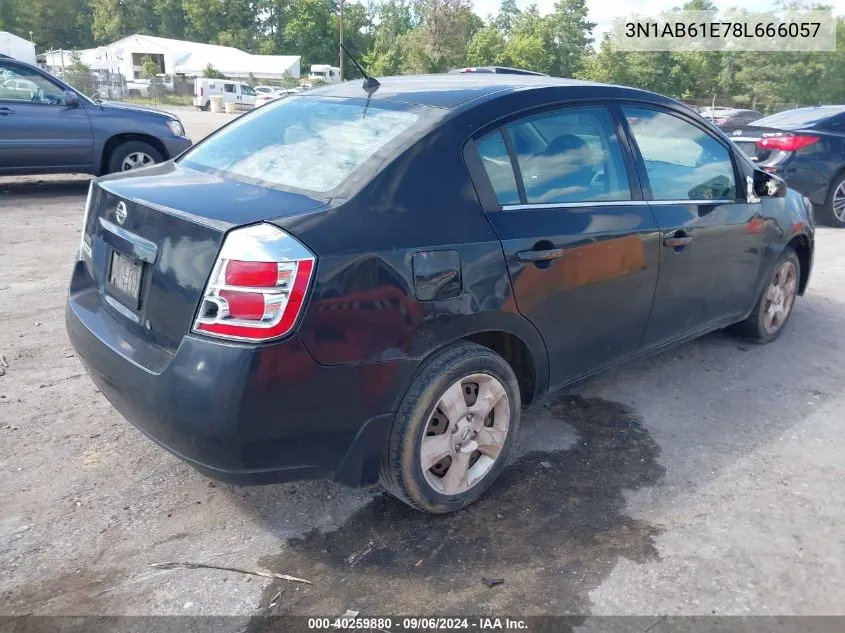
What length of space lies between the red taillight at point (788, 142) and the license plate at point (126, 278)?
28.0 feet

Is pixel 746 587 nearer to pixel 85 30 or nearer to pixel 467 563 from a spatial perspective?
pixel 467 563

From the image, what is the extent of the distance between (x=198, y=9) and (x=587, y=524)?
312 feet

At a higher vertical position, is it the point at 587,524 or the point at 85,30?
the point at 85,30

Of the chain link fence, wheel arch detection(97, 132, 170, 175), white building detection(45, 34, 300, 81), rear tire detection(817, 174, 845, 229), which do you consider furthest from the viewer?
white building detection(45, 34, 300, 81)

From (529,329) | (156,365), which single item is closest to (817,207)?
(529,329)

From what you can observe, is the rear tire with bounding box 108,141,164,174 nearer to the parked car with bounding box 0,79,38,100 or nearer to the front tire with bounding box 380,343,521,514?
the parked car with bounding box 0,79,38,100

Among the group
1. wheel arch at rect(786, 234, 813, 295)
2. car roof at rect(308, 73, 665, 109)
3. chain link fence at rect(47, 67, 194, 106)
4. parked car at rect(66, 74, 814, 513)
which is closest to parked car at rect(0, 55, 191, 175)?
parked car at rect(66, 74, 814, 513)

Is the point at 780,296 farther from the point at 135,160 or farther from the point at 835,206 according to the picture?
the point at 135,160

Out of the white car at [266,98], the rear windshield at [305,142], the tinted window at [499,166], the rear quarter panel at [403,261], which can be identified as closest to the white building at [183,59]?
the white car at [266,98]

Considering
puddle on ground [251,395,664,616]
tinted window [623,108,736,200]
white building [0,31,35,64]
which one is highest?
Answer: white building [0,31,35,64]

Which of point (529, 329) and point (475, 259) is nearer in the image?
point (475, 259)

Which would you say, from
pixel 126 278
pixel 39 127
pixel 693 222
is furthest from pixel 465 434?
pixel 39 127

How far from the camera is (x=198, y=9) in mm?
86188

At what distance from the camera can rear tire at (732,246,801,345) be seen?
486cm
